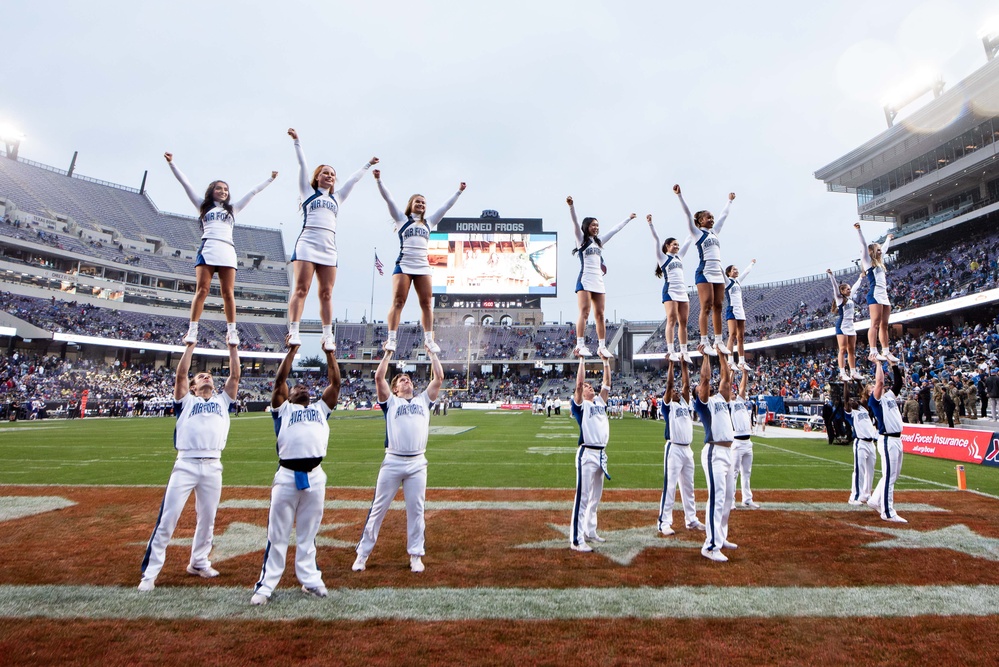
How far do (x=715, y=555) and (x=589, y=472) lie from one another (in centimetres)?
162

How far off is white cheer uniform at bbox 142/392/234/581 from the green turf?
5.25 m

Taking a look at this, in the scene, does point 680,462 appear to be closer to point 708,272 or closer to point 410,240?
point 708,272

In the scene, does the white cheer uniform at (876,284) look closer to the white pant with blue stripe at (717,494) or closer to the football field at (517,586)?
the football field at (517,586)

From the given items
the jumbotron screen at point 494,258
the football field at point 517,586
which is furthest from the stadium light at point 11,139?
the football field at point 517,586

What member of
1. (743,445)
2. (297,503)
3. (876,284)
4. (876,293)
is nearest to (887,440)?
(743,445)

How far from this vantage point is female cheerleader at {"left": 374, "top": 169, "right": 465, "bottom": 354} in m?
6.24

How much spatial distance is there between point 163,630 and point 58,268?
224 ft

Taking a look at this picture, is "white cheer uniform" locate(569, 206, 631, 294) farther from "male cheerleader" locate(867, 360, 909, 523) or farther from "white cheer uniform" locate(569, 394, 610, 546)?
"male cheerleader" locate(867, 360, 909, 523)

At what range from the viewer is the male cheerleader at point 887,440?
25.7ft

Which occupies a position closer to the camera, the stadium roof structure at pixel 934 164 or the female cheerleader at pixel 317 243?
the female cheerleader at pixel 317 243

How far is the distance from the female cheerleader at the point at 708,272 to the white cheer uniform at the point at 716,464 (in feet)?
3.84

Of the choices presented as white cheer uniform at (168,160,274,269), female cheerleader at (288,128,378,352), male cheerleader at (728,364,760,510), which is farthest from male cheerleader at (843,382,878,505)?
white cheer uniform at (168,160,274,269)

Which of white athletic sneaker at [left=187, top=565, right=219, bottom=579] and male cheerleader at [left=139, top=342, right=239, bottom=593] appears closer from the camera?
male cheerleader at [left=139, top=342, right=239, bottom=593]

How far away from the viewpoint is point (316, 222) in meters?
5.70
